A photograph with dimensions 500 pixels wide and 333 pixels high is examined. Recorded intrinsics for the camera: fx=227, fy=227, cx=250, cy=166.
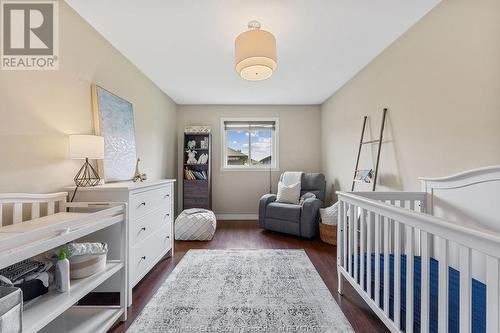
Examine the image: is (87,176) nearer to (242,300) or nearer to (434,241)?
(242,300)

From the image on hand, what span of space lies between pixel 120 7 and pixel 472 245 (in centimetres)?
248

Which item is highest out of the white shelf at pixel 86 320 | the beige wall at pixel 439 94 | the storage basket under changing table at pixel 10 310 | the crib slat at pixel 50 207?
the beige wall at pixel 439 94

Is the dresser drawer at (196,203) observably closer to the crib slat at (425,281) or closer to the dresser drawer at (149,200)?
the dresser drawer at (149,200)

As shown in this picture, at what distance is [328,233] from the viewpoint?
119 inches

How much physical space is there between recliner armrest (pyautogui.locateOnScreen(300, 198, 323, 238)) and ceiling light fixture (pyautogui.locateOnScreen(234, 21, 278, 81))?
80.7 inches

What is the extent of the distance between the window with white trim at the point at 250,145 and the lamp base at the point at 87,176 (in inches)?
104

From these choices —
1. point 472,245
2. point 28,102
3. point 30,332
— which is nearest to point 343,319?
point 472,245

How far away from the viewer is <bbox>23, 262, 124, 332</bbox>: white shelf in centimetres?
101

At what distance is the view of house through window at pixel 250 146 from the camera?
4.55 m

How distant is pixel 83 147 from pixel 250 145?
3208 mm

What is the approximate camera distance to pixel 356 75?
3033mm

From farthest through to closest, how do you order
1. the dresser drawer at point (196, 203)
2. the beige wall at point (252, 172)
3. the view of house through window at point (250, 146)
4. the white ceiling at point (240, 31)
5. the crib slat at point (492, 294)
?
the view of house through window at point (250, 146)
the beige wall at point (252, 172)
the dresser drawer at point (196, 203)
the white ceiling at point (240, 31)
the crib slat at point (492, 294)

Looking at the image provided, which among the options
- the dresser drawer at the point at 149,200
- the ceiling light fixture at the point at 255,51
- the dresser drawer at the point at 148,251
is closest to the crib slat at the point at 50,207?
the dresser drawer at the point at 149,200

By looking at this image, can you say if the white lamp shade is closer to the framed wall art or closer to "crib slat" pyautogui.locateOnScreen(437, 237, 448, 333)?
the framed wall art
